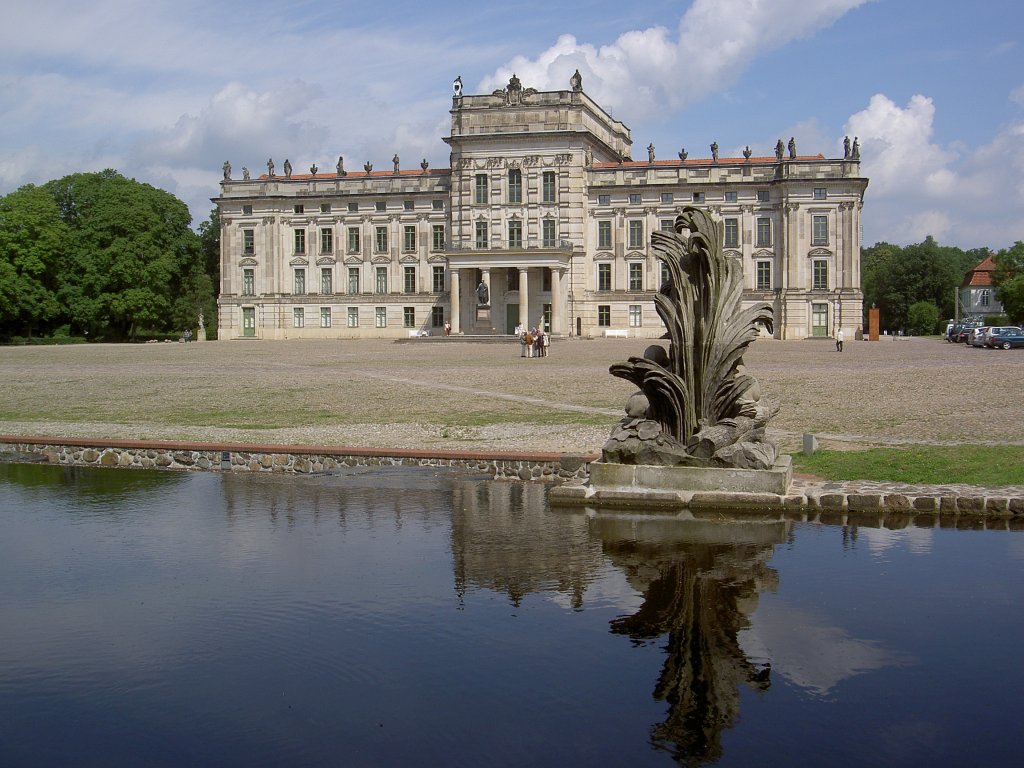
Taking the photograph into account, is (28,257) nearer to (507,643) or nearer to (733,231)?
(733,231)

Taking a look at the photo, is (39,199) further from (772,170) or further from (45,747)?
(45,747)

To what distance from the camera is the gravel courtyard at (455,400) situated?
66.2ft

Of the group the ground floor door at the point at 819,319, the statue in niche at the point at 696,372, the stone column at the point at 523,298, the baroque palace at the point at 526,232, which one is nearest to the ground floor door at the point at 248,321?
the baroque palace at the point at 526,232

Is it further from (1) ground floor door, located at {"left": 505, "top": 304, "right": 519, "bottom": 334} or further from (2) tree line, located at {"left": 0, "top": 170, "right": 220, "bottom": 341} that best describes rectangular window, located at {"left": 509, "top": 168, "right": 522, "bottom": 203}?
(2) tree line, located at {"left": 0, "top": 170, "right": 220, "bottom": 341}

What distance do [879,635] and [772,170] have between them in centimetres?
7487

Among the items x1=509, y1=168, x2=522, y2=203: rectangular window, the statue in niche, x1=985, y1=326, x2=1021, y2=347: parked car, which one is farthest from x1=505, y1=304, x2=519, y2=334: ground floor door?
the statue in niche

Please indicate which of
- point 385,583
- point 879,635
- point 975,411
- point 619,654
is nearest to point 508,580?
point 385,583

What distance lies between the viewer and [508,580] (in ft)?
31.4

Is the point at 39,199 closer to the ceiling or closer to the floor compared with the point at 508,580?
closer to the ceiling

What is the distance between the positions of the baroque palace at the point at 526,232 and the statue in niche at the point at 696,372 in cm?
6440

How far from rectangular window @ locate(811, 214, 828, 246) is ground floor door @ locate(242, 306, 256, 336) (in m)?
44.3

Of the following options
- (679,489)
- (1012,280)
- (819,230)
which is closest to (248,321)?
(819,230)

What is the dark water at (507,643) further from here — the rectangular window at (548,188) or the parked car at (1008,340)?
the rectangular window at (548,188)

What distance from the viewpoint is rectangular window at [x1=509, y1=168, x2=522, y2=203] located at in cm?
8044
